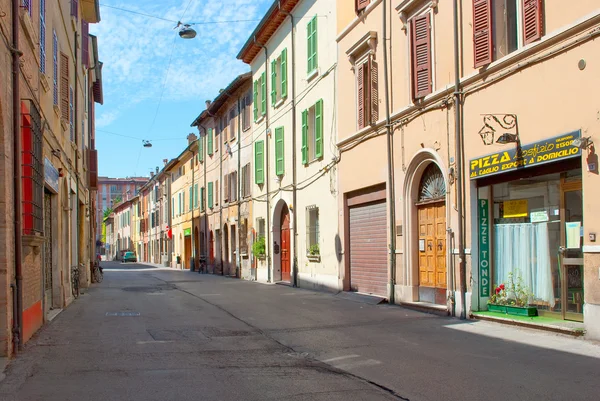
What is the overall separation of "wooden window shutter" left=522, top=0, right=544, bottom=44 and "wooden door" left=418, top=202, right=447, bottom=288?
419cm

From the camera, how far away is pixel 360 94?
56.3 ft

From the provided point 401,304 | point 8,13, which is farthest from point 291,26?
point 8,13

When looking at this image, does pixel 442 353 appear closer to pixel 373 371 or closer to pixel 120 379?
pixel 373 371

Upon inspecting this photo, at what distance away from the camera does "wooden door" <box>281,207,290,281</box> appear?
24.6 meters

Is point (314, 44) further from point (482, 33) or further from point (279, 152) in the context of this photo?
point (482, 33)

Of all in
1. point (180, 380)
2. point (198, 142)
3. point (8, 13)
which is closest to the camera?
point (180, 380)

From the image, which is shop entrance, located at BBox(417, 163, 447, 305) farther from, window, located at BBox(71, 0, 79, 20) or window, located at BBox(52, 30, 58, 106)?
window, located at BBox(71, 0, 79, 20)

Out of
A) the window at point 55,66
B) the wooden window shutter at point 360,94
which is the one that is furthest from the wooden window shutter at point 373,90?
the window at point 55,66

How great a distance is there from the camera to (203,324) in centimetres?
1169

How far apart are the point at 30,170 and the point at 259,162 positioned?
60.4ft

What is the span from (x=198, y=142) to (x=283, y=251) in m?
17.9

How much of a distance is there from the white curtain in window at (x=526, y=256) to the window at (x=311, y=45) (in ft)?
35.2

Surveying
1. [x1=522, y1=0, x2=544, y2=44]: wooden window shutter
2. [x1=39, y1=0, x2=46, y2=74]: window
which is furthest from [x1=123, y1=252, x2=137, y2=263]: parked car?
[x1=522, y1=0, x2=544, y2=44]: wooden window shutter

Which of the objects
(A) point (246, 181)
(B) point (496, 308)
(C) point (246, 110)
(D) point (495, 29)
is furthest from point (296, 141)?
(B) point (496, 308)
